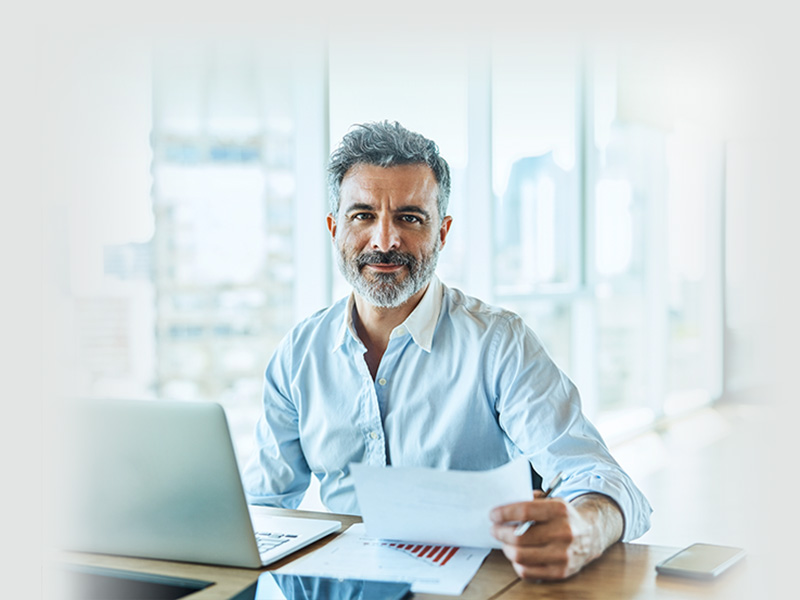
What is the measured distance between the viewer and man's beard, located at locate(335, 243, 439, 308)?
1.81 m

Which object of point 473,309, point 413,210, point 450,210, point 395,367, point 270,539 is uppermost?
point 450,210

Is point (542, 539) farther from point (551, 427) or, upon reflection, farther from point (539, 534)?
point (551, 427)

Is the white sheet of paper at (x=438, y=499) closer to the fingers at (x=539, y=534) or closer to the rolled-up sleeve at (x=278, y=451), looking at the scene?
the fingers at (x=539, y=534)

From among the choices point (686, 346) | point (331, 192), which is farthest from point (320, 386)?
point (686, 346)

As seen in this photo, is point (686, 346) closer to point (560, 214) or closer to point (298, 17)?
point (560, 214)

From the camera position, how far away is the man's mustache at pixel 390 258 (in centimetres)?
180

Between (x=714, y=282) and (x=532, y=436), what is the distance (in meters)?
6.46

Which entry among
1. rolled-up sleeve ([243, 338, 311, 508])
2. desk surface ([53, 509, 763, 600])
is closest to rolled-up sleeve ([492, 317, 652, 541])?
desk surface ([53, 509, 763, 600])

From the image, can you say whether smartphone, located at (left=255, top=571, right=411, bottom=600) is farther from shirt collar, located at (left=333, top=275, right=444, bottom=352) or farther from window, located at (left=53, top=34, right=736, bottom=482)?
window, located at (left=53, top=34, right=736, bottom=482)

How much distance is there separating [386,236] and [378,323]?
213mm

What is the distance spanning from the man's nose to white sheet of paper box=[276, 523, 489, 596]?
0.68 metres

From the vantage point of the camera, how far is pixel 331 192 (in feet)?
6.34

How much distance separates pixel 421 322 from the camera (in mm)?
1803

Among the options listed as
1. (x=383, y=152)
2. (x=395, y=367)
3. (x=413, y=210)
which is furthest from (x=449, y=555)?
(x=383, y=152)
